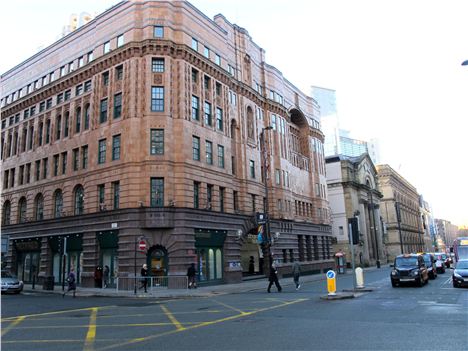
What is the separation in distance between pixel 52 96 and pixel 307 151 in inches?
1334

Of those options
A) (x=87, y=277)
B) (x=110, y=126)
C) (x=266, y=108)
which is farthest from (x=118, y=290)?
(x=266, y=108)

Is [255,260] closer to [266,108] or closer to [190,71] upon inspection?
[266,108]

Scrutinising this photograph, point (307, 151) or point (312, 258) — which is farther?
point (307, 151)

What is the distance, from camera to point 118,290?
90.0ft

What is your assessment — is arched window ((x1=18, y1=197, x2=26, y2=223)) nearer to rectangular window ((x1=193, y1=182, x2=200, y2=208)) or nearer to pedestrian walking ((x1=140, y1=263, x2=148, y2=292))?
rectangular window ((x1=193, y1=182, x2=200, y2=208))

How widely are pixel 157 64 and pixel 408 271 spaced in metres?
24.1

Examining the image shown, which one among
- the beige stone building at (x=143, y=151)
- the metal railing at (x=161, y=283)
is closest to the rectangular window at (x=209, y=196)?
the beige stone building at (x=143, y=151)

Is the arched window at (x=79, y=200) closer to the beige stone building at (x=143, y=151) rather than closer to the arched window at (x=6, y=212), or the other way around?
the beige stone building at (x=143, y=151)

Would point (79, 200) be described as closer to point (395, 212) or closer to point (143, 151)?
point (143, 151)

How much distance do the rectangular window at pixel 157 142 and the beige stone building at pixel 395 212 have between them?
71.6m

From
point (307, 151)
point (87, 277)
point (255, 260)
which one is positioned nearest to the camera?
point (87, 277)

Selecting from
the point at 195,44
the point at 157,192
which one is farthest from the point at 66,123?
the point at 195,44

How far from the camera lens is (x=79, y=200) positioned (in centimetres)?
3428

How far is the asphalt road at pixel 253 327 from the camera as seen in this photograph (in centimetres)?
917
